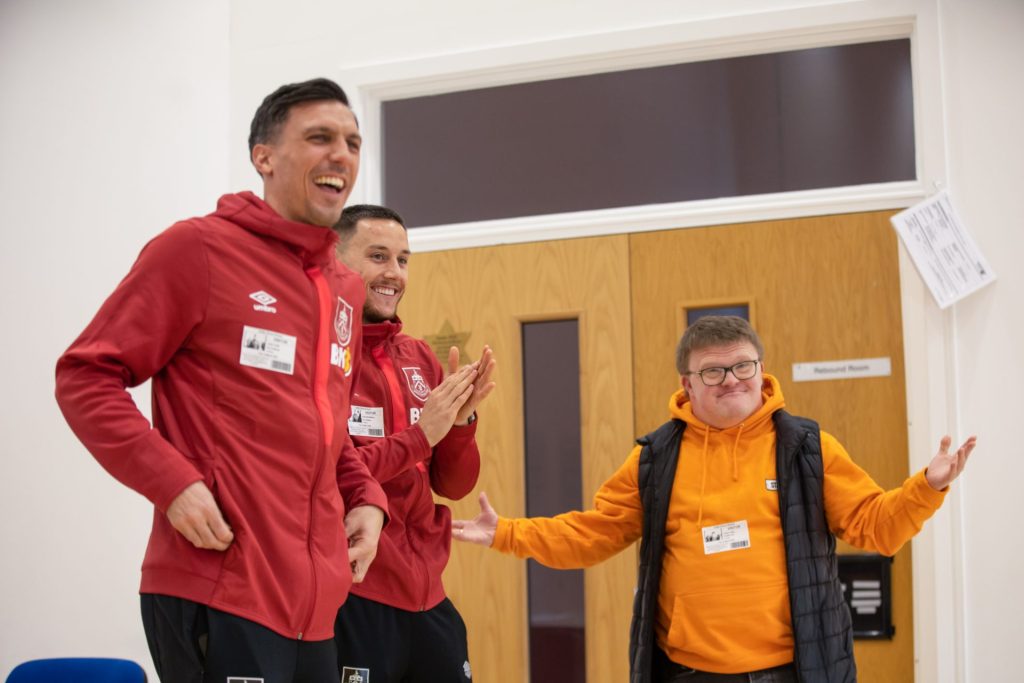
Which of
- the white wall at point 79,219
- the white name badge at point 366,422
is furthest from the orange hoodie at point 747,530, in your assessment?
the white wall at point 79,219

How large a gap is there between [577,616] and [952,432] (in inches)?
59.8

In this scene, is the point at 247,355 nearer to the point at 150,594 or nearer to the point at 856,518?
the point at 150,594

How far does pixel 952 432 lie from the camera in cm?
365

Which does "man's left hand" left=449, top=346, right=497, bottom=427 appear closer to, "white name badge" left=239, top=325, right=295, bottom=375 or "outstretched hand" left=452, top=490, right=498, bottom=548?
"outstretched hand" left=452, top=490, right=498, bottom=548

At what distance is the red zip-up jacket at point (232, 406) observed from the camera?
160 cm

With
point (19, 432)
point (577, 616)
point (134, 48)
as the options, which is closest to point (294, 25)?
point (134, 48)

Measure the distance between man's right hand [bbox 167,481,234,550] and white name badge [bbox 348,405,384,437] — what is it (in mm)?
893

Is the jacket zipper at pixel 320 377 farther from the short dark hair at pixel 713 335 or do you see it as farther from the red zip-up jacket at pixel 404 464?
the short dark hair at pixel 713 335

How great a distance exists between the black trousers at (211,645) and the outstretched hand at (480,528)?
4.29ft

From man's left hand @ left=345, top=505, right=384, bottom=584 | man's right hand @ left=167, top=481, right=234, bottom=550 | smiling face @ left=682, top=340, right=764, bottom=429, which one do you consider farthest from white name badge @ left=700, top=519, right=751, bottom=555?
man's right hand @ left=167, top=481, right=234, bottom=550

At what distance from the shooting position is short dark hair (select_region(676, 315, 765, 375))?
2842 millimetres

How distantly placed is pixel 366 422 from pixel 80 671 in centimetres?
166

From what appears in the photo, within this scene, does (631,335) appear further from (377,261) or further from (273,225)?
(273,225)

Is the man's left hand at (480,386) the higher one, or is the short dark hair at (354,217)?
the short dark hair at (354,217)
